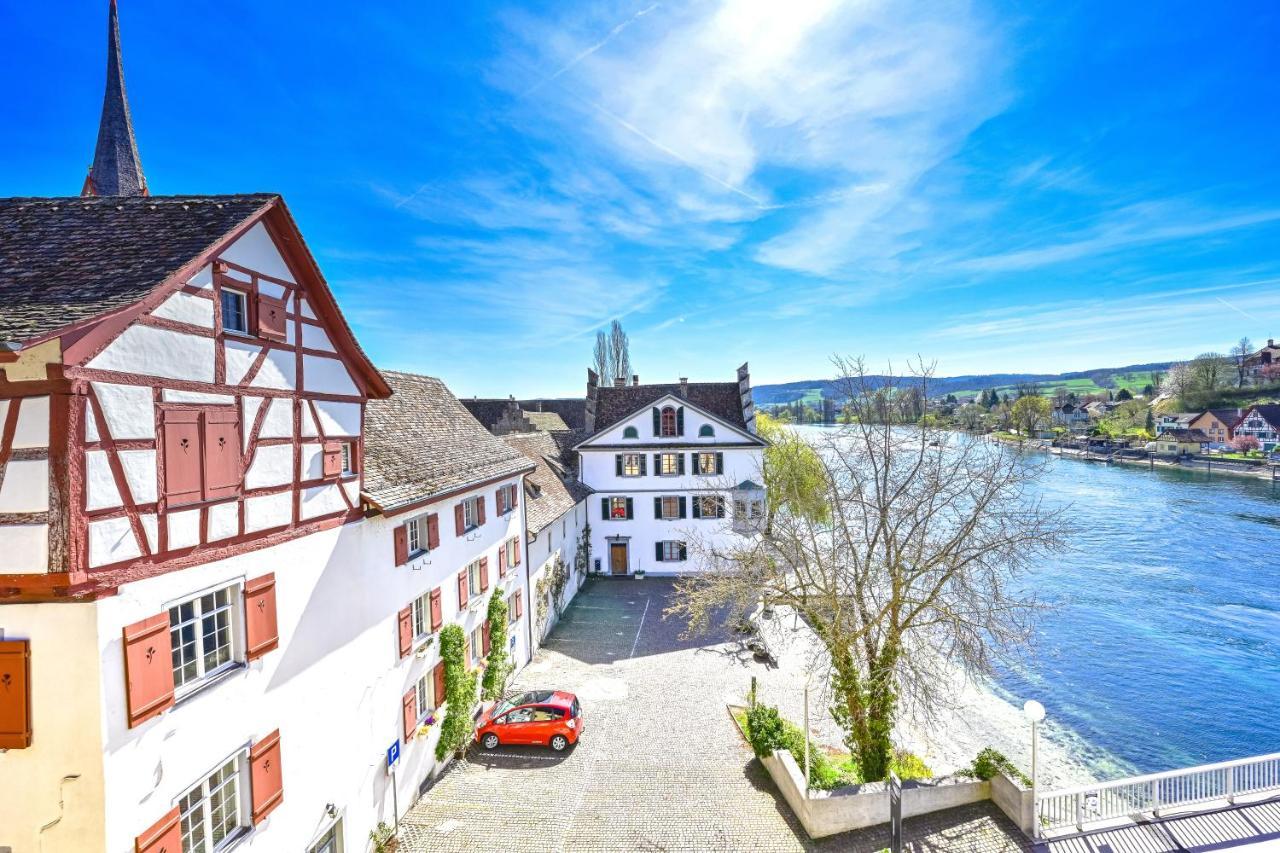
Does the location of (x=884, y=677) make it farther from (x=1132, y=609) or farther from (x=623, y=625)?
(x=1132, y=609)

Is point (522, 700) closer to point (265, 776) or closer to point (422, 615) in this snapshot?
point (422, 615)

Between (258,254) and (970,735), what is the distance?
825 inches

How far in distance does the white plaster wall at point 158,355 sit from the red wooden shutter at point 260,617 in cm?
281

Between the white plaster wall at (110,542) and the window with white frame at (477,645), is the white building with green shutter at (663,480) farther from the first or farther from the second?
the white plaster wall at (110,542)

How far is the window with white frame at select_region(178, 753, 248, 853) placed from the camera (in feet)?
23.0

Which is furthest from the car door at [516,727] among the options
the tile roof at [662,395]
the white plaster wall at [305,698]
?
the tile roof at [662,395]

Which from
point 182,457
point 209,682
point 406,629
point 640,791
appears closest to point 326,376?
point 182,457

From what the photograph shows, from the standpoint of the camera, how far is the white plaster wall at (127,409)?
5.93m

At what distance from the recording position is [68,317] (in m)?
5.70

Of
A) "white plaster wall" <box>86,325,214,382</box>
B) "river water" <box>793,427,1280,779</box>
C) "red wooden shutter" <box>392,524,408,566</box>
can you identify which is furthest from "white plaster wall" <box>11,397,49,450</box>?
"river water" <box>793,427,1280,779</box>

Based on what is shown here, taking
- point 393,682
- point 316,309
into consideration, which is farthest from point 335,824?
point 316,309

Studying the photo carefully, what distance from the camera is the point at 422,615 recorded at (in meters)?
13.0


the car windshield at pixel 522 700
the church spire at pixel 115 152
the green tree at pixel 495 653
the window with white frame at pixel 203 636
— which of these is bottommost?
the car windshield at pixel 522 700

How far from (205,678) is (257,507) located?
6.97 ft
